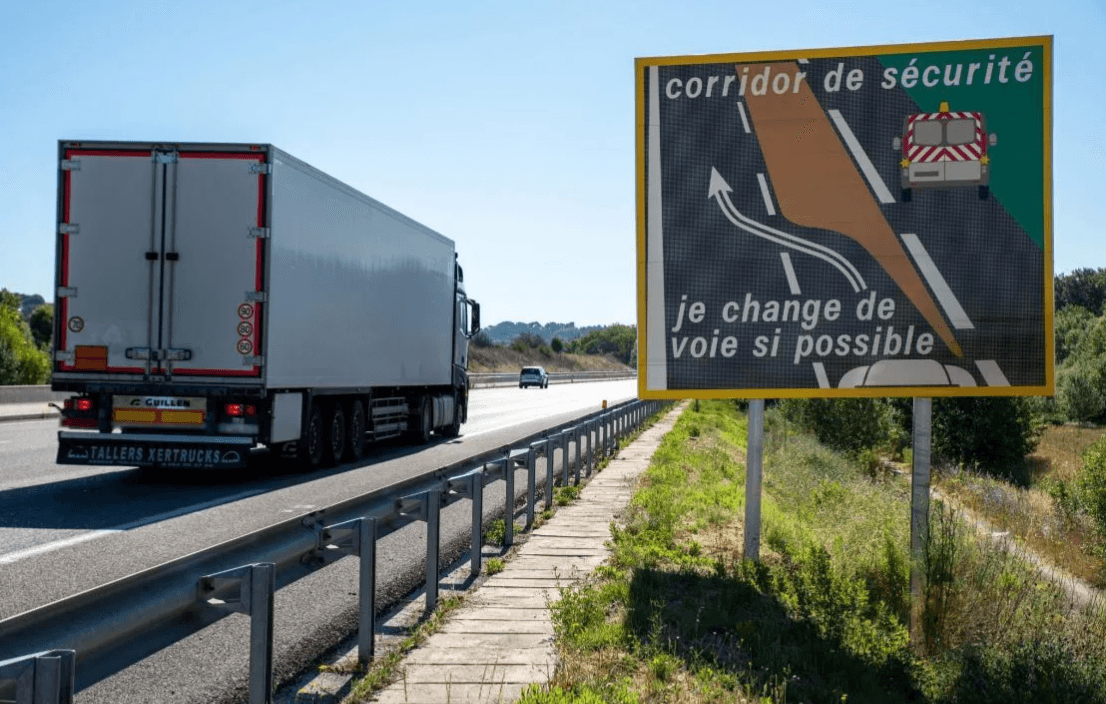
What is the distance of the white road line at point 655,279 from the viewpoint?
26.1ft

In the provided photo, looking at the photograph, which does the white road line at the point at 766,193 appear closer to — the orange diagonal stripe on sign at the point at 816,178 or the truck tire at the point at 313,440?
the orange diagonal stripe on sign at the point at 816,178

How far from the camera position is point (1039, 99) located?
24.5ft

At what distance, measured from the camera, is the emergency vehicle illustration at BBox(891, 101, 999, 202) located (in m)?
7.50

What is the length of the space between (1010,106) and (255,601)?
249 inches

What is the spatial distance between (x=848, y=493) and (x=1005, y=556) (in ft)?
18.0

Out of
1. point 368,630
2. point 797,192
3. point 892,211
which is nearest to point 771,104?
point 797,192

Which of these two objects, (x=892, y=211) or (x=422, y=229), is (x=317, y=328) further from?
(x=892, y=211)

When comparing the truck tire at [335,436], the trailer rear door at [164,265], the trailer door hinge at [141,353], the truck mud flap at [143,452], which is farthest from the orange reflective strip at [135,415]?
the truck tire at [335,436]

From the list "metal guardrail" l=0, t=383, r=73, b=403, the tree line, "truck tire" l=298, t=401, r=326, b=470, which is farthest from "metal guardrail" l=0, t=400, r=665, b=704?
the tree line

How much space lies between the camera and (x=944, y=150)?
297 inches

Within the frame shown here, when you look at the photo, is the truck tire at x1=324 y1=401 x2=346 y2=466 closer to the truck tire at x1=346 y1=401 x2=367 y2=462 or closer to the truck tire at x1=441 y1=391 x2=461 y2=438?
the truck tire at x1=346 y1=401 x2=367 y2=462

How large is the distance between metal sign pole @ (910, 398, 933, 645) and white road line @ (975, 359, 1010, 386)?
0.46 metres

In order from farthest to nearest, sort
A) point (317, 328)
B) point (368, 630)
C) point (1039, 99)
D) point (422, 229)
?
1. point (422, 229)
2. point (317, 328)
3. point (1039, 99)
4. point (368, 630)

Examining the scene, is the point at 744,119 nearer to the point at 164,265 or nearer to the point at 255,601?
the point at 255,601
